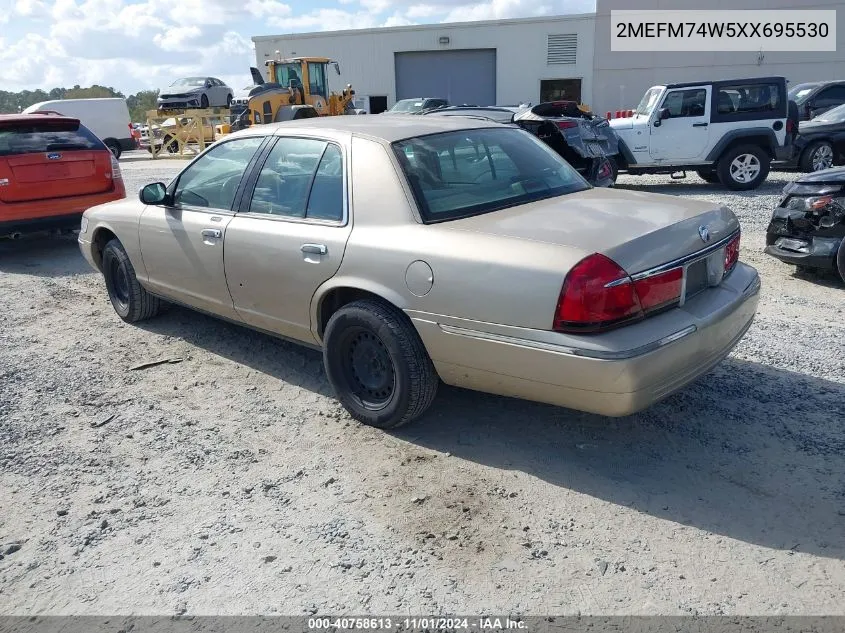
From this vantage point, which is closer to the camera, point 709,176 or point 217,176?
point 217,176

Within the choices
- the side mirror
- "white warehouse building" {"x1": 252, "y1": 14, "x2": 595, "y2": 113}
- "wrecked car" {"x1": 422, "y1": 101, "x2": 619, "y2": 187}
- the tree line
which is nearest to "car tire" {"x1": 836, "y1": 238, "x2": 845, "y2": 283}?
"wrecked car" {"x1": 422, "y1": 101, "x2": 619, "y2": 187}

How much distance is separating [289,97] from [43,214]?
17277 mm

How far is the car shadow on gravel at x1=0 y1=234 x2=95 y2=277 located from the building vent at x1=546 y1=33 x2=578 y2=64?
31830 mm

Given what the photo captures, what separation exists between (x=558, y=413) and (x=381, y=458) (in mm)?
1032

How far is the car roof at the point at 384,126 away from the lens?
3.80 m

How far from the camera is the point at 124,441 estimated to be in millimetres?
3672

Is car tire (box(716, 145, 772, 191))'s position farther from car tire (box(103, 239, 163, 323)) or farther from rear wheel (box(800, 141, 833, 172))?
car tire (box(103, 239, 163, 323))

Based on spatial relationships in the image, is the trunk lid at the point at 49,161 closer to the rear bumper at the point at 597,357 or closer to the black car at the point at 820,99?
the rear bumper at the point at 597,357

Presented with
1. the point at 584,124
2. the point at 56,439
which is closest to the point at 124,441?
the point at 56,439

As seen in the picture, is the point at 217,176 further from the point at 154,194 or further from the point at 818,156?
the point at 818,156

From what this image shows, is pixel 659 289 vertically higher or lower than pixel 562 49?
lower

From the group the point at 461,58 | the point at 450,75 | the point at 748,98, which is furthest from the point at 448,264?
the point at 461,58

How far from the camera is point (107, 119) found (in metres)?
23.9

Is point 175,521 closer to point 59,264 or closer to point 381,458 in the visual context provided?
point 381,458
